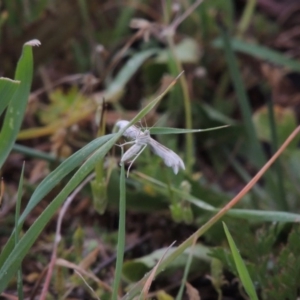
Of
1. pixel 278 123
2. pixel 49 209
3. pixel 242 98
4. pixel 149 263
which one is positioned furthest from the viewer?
pixel 278 123

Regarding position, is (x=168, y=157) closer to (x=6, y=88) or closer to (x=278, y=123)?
(x=6, y=88)

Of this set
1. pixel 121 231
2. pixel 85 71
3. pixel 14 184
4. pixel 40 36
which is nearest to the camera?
pixel 121 231

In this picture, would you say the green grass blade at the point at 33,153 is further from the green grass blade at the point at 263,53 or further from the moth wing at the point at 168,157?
the green grass blade at the point at 263,53

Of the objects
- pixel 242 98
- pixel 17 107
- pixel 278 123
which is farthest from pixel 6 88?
pixel 278 123

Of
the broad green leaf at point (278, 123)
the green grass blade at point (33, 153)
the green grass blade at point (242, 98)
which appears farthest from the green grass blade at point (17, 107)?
the broad green leaf at point (278, 123)

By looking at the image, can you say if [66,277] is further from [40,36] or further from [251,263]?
[40,36]

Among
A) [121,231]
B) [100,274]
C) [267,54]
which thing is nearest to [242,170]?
[267,54]
